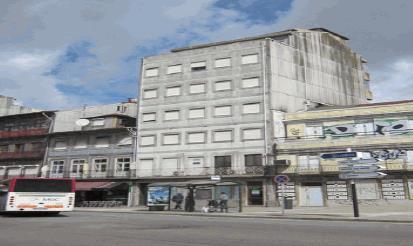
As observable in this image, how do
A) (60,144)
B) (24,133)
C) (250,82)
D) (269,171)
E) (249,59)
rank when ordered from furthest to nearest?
(24,133) → (60,144) → (249,59) → (250,82) → (269,171)

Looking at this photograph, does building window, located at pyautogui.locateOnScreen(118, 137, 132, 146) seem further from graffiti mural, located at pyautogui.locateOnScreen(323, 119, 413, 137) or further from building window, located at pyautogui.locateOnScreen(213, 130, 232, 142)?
graffiti mural, located at pyautogui.locateOnScreen(323, 119, 413, 137)

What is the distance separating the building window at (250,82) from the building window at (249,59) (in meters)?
1.98

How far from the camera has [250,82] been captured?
45625 mm

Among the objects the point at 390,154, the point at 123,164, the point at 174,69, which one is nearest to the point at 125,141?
the point at 123,164

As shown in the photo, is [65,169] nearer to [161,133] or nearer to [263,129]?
[161,133]

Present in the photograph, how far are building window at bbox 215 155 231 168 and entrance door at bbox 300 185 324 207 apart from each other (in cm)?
808

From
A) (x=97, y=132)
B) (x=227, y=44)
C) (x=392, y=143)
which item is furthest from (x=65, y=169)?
(x=392, y=143)

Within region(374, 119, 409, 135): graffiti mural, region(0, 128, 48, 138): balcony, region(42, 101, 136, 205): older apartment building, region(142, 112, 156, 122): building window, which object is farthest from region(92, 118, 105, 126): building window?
region(374, 119, 409, 135): graffiti mural

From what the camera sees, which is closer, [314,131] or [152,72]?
[314,131]

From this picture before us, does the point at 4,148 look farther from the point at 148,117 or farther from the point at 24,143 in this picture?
the point at 148,117

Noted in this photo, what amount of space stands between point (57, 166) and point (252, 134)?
2486cm

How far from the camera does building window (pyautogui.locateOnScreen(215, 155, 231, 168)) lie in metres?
44.1

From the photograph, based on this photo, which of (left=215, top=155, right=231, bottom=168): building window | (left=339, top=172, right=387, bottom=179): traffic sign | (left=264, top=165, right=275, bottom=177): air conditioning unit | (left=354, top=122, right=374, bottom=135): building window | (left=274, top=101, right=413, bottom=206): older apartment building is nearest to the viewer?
(left=339, top=172, right=387, bottom=179): traffic sign

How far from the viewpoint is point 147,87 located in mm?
50688
